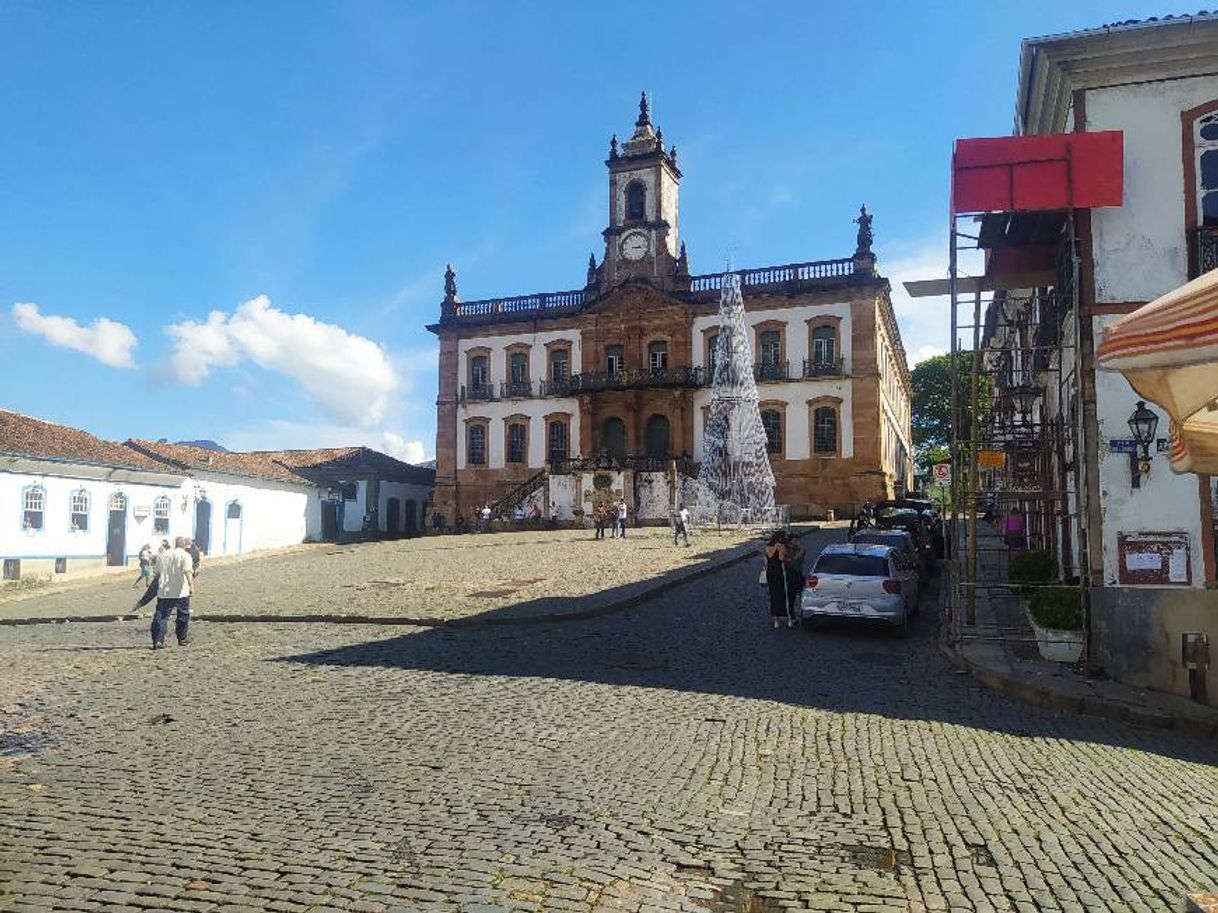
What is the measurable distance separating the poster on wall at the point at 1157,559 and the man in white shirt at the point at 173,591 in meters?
12.1

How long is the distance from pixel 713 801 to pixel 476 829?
1.51m

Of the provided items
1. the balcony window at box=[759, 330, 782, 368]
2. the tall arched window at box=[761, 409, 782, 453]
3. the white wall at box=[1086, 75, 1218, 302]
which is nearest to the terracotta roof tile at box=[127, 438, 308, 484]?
the tall arched window at box=[761, 409, 782, 453]

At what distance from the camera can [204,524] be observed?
33.5 m

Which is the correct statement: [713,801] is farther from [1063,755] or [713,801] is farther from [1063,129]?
[1063,129]

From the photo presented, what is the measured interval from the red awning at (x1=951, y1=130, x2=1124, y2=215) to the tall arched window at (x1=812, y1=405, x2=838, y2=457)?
31234 millimetres

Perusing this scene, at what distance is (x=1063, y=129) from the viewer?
497 inches

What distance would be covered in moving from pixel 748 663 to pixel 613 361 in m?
36.6

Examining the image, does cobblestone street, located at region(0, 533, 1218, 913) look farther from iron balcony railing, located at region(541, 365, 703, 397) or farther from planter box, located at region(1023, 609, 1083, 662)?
iron balcony railing, located at region(541, 365, 703, 397)

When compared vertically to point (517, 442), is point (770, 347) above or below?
above

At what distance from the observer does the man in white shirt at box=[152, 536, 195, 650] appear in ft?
38.5

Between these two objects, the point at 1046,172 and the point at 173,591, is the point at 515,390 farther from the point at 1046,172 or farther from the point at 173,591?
the point at 1046,172

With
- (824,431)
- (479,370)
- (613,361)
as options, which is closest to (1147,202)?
(824,431)

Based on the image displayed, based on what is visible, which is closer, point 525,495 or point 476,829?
point 476,829

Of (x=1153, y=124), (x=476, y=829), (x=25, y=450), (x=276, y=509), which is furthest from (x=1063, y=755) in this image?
(x=276, y=509)
